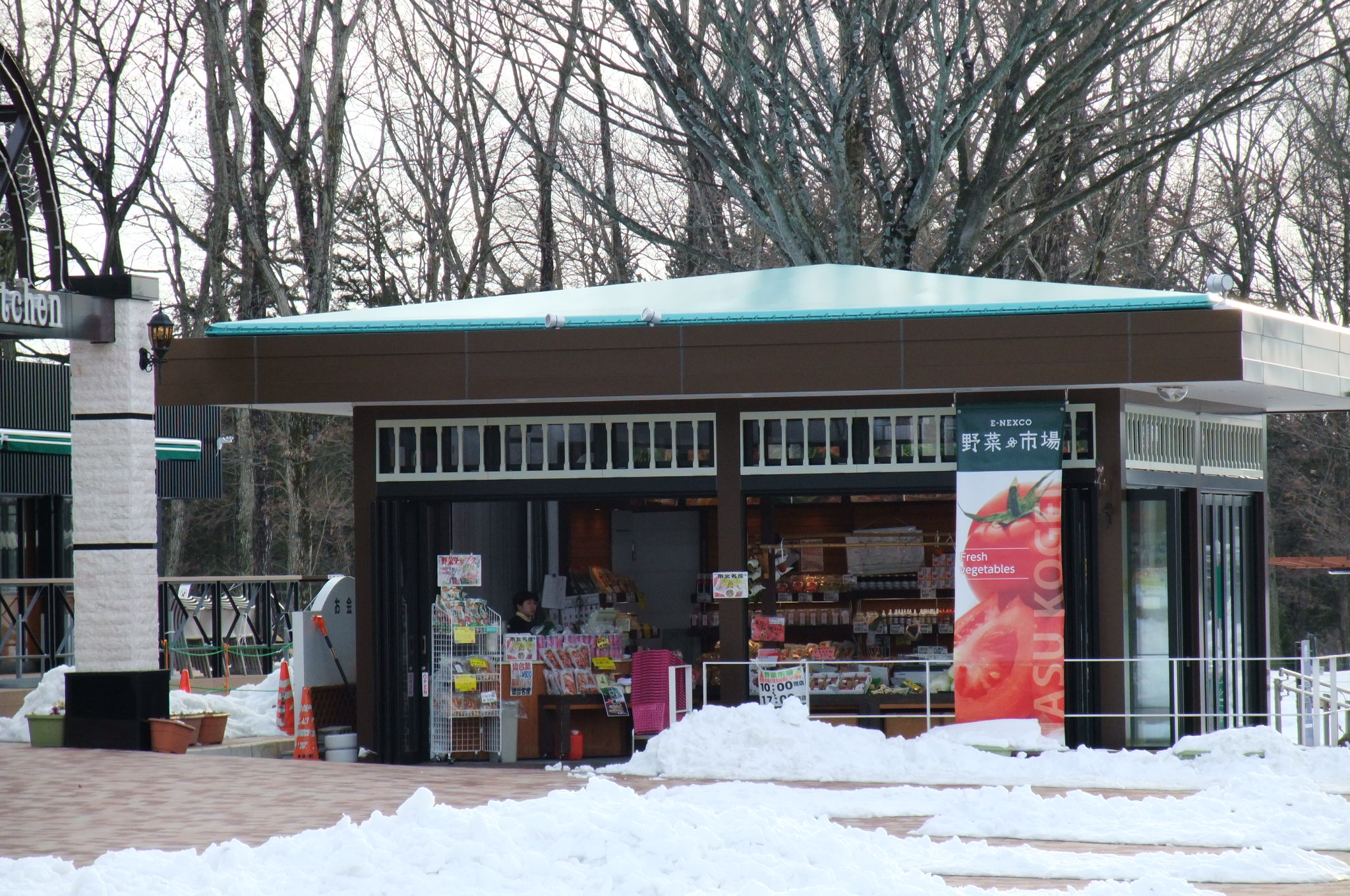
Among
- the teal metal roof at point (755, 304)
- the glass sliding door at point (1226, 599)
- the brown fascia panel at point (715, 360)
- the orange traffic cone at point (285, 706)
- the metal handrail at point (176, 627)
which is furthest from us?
the metal handrail at point (176, 627)

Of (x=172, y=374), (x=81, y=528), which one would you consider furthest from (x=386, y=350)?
(x=81, y=528)

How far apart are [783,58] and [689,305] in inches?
295

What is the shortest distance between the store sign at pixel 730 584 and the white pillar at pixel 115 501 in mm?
5144

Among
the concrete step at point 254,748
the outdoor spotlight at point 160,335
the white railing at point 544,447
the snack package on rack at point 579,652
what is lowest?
the concrete step at point 254,748

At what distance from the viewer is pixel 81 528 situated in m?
15.0

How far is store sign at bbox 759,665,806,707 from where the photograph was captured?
1479 cm

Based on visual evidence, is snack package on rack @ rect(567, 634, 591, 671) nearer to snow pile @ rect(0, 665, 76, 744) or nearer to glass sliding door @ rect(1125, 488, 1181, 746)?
snow pile @ rect(0, 665, 76, 744)

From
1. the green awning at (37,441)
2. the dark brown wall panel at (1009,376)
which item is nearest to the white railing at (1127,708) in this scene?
the dark brown wall panel at (1009,376)

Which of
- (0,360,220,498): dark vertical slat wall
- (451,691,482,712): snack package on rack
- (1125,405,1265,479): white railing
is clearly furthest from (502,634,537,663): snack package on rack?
(0,360,220,498): dark vertical slat wall

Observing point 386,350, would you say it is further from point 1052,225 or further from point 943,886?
point 1052,225

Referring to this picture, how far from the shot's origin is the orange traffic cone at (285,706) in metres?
16.5

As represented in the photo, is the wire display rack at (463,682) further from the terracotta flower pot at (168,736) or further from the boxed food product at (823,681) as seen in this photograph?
the boxed food product at (823,681)

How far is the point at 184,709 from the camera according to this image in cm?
1612

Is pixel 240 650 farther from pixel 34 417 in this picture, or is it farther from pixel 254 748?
pixel 254 748
